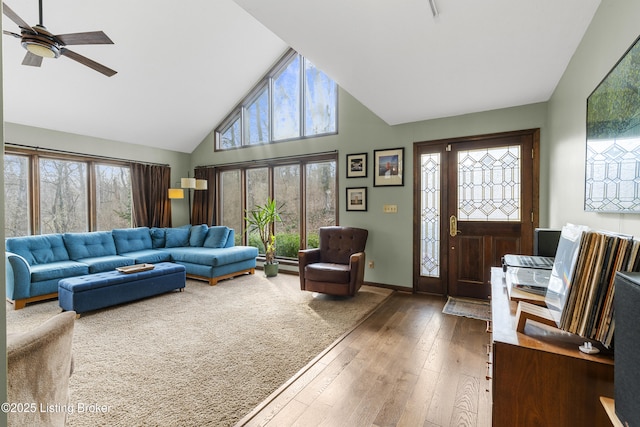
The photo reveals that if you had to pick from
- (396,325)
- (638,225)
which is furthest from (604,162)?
(396,325)

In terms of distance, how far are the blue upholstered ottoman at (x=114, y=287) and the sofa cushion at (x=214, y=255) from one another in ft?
1.59

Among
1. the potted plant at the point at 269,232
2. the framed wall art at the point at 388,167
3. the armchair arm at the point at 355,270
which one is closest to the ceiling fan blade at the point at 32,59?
the potted plant at the point at 269,232

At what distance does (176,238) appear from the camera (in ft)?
18.8

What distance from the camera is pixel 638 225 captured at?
1260mm

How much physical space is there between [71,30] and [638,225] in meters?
5.42

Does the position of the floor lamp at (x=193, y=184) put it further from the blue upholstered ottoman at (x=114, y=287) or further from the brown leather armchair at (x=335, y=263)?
the brown leather armchair at (x=335, y=263)

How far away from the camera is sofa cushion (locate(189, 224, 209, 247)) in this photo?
5.66 metres

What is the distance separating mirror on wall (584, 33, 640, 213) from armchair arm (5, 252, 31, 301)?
5528 mm

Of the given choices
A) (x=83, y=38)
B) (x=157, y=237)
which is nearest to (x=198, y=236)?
(x=157, y=237)

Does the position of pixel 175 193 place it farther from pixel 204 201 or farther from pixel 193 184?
pixel 204 201

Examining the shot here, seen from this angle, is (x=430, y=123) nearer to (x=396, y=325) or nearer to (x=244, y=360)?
(x=396, y=325)

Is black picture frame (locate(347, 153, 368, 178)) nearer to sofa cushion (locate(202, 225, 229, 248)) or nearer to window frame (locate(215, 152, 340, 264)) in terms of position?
window frame (locate(215, 152, 340, 264))

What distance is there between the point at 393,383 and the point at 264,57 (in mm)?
5484

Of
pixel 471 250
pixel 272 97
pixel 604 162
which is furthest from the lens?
pixel 272 97
